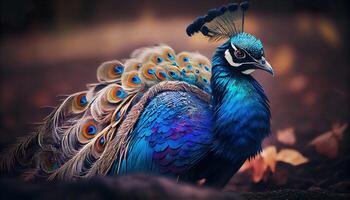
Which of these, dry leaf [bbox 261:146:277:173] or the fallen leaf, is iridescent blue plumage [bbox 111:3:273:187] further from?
dry leaf [bbox 261:146:277:173]

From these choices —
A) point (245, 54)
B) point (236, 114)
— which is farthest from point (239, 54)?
point (236, 114)

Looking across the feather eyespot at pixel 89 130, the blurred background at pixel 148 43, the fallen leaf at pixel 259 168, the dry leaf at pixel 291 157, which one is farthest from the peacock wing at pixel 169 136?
the blurred background at pixel 148 43

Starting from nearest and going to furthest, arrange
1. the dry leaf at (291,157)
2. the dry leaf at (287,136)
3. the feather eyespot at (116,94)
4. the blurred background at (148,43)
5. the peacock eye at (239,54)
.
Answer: the peacock eye at (239,54)
the feather eyespot at (116,94)
the dry leaf at (291,157)
the dry leaf at (287,136)
the blurred background at (148,43)

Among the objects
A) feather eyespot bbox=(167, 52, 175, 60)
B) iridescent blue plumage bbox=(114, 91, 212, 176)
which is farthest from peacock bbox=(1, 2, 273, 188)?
feather eyespot bbox=(167, 52, 175, 60)

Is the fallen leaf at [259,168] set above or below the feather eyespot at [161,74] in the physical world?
below

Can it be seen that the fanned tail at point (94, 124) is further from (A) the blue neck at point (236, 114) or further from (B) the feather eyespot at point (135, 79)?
(A) the blue neck at point (236, 114)

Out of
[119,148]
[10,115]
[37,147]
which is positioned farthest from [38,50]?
[119,148]

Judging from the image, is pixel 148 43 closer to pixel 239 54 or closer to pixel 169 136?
pixel 239 54
